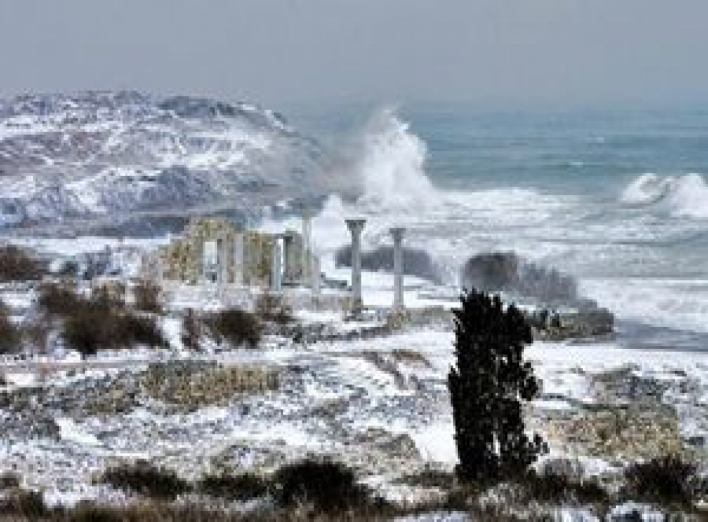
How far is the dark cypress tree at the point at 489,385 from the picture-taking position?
18.5 meters

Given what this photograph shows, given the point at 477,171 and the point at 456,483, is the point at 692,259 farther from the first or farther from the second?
the point at 477,171

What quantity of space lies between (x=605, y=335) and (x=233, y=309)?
13.2 m

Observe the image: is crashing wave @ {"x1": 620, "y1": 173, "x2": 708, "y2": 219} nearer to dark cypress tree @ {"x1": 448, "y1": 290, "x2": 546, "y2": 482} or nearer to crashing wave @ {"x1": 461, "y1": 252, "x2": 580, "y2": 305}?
crashing wave @ {"x1": 461, "y1": 252, "x2": 580, "y2": 305}

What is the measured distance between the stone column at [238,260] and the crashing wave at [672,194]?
53876mm

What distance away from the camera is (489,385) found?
18.8m

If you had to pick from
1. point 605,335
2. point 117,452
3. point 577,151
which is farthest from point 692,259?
point 577,151

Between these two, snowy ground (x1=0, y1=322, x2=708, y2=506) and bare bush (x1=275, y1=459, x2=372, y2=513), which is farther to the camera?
snowy ground (x1=0, y1=322, x2=708, y2=506)

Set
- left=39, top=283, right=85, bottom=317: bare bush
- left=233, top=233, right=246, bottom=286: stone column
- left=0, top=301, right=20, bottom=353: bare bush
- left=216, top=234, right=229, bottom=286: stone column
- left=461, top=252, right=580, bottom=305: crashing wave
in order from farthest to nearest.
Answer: left=461, top=252, right=580, bottom=305: crashing wave → left=233, top=233, right=246, bottom=286: stone column → left=216, top=234, right=229, bottom=286: stone column → left=39, top=283, right=85, bottom=317: bare bush → left=0, top=301, right=20, bottom=353: bare bush

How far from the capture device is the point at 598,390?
36.2 meters

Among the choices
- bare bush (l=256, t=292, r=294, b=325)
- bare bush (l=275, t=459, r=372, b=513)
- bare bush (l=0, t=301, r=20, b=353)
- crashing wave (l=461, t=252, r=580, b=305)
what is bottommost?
bare bush (l=275, t=459, r=372, b=513)

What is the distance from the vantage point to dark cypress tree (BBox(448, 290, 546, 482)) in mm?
18469

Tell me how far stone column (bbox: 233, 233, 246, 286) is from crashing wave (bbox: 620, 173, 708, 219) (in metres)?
53.9

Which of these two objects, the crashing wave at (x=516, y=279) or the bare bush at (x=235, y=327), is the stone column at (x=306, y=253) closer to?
the crashing wave at (x=516, y=279)

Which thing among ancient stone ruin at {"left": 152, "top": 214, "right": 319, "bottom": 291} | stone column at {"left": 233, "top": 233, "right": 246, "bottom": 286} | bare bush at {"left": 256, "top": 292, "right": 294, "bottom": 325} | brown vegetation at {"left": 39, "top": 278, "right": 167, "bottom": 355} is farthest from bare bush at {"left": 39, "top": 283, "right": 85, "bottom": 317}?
ancient stone ruin at {"left": 152, "top": 214, "right": 319, "bottom": 291}
